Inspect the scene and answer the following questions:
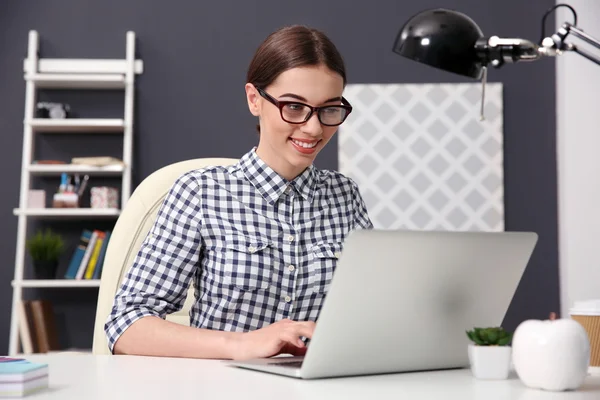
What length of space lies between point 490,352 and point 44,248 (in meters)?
3.47

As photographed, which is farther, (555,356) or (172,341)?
(172,341)

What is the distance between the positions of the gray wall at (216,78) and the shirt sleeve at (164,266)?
2.79 m

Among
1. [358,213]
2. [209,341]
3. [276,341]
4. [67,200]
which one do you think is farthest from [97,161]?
[276,341]

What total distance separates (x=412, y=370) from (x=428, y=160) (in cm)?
341

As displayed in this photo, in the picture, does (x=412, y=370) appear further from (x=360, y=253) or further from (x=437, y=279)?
(x=360, y=253)

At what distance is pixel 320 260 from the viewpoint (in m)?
1.68

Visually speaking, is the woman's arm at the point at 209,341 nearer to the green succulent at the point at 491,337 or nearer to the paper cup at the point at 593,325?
the green succulent at the point at 491,337

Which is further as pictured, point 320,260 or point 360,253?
point 320,260

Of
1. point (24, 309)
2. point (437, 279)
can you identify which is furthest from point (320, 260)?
point (24, 309)

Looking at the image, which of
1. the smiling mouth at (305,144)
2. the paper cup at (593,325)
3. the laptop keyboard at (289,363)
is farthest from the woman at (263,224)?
the paper cup at (593,325)

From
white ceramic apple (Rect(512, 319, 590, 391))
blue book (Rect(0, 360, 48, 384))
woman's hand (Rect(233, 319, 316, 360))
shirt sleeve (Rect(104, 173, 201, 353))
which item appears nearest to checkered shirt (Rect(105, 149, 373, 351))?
shirt sleeve (Rect(104, 173, 201, 353))

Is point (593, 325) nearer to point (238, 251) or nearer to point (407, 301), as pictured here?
point (407, 301)

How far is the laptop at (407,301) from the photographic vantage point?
94 centimetres

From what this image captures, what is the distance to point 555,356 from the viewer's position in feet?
3.08
